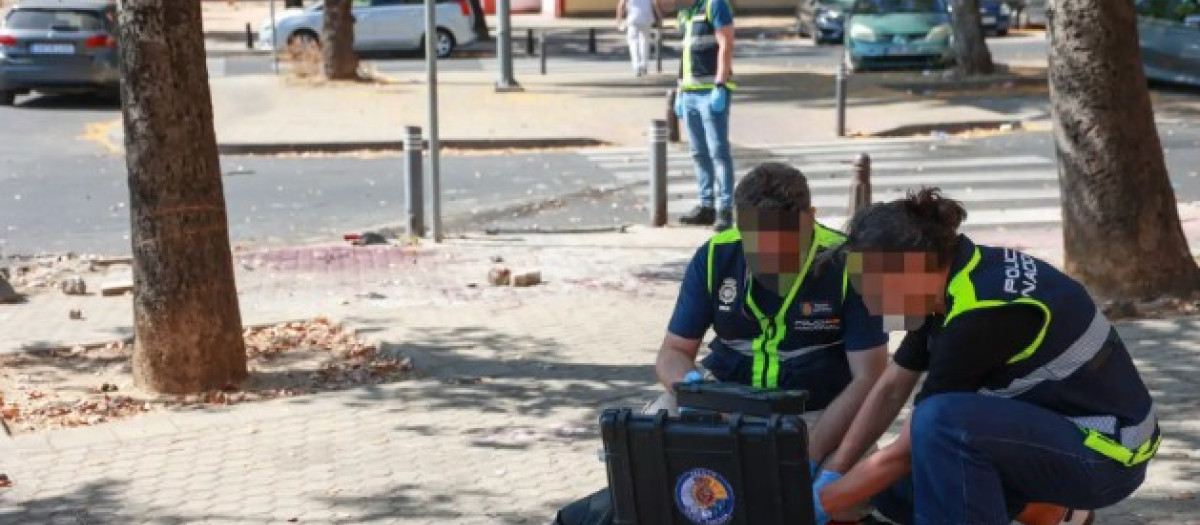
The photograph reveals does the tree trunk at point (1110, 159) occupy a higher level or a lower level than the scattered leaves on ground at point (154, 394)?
higher

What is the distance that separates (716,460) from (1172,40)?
69.7ft

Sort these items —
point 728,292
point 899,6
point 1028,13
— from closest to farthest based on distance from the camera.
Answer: point 728,292 < point 899,6 < point 1028,13

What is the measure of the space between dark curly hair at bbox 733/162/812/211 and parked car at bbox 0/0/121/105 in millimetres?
20521

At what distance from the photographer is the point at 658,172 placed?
1390cm

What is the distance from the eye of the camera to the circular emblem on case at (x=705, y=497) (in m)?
4.49

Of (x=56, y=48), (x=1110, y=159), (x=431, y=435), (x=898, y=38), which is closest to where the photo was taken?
(x=431, y=435)

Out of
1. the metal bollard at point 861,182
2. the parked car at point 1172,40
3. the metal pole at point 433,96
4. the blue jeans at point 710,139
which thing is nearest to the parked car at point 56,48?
the metal pole at point 433,96

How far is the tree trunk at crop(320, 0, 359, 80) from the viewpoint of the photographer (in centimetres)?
2611

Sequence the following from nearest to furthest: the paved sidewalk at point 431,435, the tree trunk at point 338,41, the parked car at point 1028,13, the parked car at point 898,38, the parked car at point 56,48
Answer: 1. the paved sidewalk at point 431,435
2. the parked car at point 56,48
3. the tree trunk at point 338,41
4. the parked car at point 898,38
5. the parked car at point 1028,13

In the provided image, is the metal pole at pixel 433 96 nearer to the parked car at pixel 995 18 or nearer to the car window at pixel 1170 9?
the car window at pixel 1170 9

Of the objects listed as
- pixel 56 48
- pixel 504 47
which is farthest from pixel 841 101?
pixel 56 48

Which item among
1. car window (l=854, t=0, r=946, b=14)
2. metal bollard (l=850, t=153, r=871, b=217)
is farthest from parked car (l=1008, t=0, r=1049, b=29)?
metal bollard (l=850, t=153, r=871, b=217)

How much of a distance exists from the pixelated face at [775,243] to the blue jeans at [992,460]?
0.79 m

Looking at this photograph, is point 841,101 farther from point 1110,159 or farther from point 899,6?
point 1110,159
